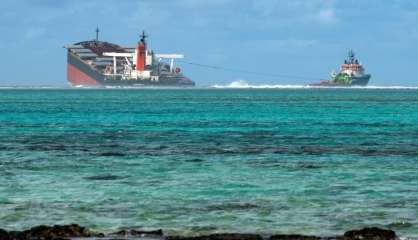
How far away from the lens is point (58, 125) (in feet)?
187

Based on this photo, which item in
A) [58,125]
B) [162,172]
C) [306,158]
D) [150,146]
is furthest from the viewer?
[58,125]

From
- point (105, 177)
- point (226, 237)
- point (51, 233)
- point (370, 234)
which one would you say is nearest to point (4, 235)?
point (51, 233)

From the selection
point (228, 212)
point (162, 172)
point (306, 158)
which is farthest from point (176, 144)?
point (228, 212)

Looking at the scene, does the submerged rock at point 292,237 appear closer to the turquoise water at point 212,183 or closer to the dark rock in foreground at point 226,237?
the dark rock in foreground at point 226,237

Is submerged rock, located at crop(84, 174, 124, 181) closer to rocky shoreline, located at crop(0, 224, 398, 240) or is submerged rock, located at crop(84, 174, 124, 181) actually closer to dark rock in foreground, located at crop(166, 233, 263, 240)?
rocky shoreline, located at crop(0, 224, 398, 240)

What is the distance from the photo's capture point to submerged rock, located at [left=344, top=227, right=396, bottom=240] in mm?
14734

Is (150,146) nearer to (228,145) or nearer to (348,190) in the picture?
(228,145)

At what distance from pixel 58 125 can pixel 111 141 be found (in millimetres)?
17147

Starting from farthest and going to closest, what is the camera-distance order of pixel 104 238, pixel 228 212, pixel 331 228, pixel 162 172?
pixel 162 172 < pixel 228 212 < pixel 331 228 < pixel 104 238

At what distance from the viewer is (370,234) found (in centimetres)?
1486

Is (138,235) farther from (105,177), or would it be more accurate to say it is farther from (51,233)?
(105,177)

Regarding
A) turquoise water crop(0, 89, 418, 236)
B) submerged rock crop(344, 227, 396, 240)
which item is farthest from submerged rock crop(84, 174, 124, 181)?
submerged rock crop(344, 227, 396, 240)

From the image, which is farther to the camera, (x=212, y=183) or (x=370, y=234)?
(x=212, y=183)

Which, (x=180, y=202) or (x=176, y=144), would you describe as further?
(x=176, y=144)
